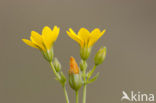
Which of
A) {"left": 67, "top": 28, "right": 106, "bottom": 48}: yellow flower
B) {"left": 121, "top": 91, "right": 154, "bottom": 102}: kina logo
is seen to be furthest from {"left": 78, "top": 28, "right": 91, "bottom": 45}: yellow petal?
{"left": 121, "top": 91, "right": 154, "bottom": 102}: kina logo

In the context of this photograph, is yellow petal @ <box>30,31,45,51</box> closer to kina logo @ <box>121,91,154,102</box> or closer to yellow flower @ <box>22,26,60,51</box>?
yellow flower @ <box>22,26,60,51</box>

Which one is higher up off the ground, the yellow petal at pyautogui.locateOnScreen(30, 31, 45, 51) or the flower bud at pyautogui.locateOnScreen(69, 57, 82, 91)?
the yellow petal at pyautogui.locateOnScreen(30, 31, 45, 51)

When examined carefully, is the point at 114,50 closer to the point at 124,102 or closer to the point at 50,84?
the point at 124,102

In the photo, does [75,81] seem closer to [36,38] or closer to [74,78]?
Answer: [74,78]

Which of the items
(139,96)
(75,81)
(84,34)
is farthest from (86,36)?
(139,96)

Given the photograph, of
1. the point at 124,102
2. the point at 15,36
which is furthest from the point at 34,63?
the point at 124,102

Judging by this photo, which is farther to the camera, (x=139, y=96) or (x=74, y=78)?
(x=139, y=96)
